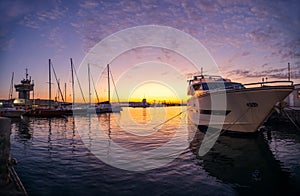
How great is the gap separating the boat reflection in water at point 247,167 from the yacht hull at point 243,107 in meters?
1.76

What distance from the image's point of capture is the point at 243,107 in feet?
49.6

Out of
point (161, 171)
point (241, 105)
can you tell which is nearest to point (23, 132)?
point (161, 171)

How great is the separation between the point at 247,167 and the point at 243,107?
6.96m

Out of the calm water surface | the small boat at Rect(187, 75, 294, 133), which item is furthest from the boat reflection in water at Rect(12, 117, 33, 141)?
the small boat at Rect(187, 75, 294, 133)

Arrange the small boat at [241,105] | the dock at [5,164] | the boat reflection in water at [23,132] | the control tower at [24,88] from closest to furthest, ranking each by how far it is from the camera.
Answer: the dock at [5,164] < the small boat at [241,105] < the boat reflection in water at [23,132] < the control tower at [24,88]

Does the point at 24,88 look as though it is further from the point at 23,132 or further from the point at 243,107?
the point at 243,107

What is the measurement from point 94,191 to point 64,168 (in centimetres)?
303

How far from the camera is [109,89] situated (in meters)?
68.7

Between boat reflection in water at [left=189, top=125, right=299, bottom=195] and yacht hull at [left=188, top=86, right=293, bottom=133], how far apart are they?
176 centimetres

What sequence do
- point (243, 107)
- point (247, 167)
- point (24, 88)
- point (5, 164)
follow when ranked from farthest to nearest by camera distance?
point (24, 88)
point (243, 107)
point (247, 167)
point (5, 164)

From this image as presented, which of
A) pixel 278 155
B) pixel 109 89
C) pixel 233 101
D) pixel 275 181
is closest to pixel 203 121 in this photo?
pixel 233 101

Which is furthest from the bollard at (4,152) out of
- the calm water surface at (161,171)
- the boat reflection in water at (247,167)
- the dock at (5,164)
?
the boat reflection in water at (247,167)

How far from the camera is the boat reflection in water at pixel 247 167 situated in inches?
272

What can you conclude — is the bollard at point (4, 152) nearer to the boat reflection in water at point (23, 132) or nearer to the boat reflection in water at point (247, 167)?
the boat reflection in water at point (247, 167)
